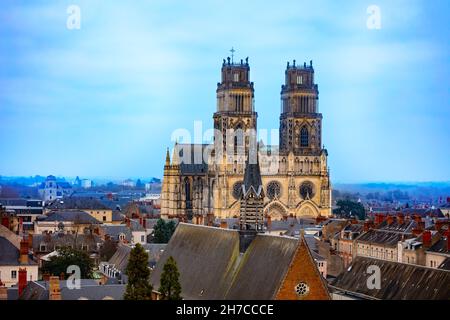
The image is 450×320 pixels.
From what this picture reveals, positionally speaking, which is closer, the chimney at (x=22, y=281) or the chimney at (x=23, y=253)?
the chimney at (x=22, y=281)

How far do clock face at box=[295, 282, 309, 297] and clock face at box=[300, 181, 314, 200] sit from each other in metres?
98.6

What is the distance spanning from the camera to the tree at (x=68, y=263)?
2940 inches

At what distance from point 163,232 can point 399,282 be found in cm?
5631

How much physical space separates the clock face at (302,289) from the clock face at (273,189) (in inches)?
3785

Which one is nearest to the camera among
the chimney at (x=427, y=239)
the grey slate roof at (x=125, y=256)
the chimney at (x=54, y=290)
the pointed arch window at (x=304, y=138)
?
the chimney at (x=54, y=290)

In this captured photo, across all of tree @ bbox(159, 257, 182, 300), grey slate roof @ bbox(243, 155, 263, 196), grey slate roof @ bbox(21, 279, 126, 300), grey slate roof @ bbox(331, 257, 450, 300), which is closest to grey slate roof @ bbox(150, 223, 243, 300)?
grey slate roof @ bbox(21, 279, 126, 300)

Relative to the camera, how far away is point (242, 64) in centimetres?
15100

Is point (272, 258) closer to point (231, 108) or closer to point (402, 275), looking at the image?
point (402, 275)

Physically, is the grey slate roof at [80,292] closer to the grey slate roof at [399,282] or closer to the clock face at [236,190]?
the grey slate roof at [399,282]

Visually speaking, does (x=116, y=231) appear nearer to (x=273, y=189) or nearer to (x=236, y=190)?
(x=236, y=190)

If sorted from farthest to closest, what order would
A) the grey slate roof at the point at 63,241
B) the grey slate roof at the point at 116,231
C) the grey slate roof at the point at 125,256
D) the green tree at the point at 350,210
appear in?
the green tree at the point at 350,210 < the grey slate roof at the point at 116,231 < the grey slate roof at the point at 63,241 < the grey slate roof at the point at 125,256

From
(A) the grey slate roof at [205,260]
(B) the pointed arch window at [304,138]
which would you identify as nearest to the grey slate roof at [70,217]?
(B) the pointed arch window at [304,138]
